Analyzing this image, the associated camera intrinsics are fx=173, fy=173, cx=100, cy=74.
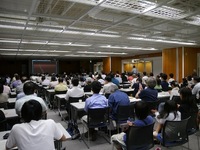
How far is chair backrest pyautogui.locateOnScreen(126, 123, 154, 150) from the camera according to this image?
2139 millimetres

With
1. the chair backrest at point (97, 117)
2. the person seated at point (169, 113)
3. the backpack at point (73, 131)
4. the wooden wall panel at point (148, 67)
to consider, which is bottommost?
the backpack at point (73, 131)

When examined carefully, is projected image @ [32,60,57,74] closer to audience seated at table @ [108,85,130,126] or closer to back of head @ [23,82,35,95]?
back of head @ [23,82,35,95]

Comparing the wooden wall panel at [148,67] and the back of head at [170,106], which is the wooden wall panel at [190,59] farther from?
the back of head at [170,106]

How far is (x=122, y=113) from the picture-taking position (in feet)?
11.2

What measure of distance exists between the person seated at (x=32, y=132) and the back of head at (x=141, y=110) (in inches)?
42.6

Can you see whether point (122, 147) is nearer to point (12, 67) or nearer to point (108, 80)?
point (108, 80)

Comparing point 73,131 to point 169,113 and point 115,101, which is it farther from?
point 169,113

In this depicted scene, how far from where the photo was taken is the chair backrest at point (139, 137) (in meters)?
2.14

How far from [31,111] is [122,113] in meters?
2.17

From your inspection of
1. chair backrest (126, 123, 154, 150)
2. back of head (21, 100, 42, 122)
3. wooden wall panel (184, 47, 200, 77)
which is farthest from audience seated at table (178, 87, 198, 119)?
wooden wall panel (184, 47, 200, 77)

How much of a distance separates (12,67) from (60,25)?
62.4ft

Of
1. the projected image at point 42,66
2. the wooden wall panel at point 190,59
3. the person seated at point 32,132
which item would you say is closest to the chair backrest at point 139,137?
the person seated at point 32,132

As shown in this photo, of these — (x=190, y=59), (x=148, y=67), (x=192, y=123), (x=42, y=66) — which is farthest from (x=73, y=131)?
(x=42, y=66)

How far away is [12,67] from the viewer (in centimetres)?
2197
